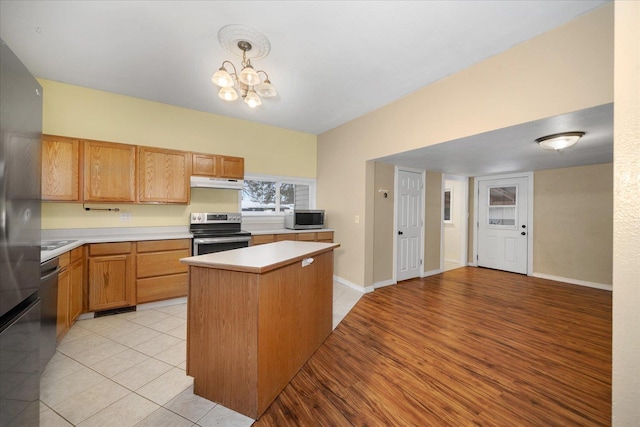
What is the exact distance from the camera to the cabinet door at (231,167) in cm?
395

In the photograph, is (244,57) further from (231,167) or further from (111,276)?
(111,276)

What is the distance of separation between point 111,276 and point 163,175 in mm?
1424

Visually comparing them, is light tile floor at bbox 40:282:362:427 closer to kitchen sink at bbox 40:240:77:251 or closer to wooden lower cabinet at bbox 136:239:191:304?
wooden lower cabinet at bbox 136:239:191:304

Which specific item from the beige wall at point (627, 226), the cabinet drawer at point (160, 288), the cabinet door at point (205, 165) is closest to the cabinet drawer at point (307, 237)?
the cabinet door at point (205, 165)

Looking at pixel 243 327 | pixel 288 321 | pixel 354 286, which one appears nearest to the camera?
pixel 243 327

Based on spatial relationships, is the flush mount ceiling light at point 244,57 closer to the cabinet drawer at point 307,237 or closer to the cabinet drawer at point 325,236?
the cabinet drawer at point 307,237

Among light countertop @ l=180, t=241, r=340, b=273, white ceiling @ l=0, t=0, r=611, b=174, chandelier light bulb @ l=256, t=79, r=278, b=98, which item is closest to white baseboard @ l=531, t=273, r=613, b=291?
white ceiling @ l=0, t=0, r=611, b=174

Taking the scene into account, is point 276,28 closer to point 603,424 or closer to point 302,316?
point 302,316

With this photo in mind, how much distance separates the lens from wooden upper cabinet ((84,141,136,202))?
121 inches

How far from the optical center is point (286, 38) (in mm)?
2248

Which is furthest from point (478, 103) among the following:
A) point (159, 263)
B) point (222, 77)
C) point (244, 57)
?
point (159, 263)

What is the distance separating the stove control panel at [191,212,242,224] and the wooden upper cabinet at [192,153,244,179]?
1.97 feet

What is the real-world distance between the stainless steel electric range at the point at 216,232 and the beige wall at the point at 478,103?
1.81 metres

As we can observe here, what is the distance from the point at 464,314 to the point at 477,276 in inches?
91.0
